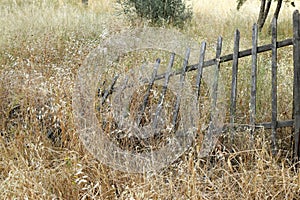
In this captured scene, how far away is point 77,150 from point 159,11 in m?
5.84

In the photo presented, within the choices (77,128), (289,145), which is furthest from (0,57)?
(289,145)

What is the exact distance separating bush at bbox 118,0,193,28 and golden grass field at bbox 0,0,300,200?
26.3 inches

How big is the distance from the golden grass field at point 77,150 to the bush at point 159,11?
67 centimetres

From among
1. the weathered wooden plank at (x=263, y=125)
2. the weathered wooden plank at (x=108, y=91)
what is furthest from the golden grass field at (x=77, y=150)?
the weathered wooden plank at (x=108, y=91)

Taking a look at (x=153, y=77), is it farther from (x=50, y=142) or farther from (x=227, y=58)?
(x=50, y=142)

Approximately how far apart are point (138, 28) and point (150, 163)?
4.62 metres

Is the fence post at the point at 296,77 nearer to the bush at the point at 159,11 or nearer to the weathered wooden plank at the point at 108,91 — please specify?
the weathered wooden plank at the point at 108,91

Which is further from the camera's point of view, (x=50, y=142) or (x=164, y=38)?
(x=164, y=38)

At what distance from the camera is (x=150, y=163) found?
2.61 m

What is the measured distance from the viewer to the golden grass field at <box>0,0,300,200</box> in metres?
2.35

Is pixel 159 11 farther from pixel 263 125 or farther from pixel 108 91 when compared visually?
pixel 263 125

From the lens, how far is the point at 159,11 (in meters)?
8.20

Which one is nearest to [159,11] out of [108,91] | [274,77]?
[108,91]

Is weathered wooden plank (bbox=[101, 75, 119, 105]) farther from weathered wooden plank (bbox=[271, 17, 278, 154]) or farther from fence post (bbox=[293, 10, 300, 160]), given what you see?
fence post (bbox=[293, 10, 300, 160])
